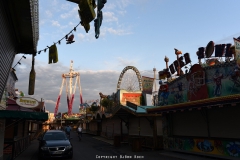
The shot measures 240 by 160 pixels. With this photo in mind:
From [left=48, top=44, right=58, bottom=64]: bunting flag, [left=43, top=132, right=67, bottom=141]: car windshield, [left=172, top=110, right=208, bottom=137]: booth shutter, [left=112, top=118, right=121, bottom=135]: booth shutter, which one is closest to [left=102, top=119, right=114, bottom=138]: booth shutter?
[left=112, top=118, right=121, bottom=135]: booth shutter

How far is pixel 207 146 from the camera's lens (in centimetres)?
1255

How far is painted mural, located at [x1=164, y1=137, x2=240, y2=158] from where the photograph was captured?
36.1ft

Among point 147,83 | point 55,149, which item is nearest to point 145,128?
point 147,83

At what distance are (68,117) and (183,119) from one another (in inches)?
2810

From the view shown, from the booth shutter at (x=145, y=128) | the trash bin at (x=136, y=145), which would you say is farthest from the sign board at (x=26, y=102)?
the booth shutter at (x=145, y=128)

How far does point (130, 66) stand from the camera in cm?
3666

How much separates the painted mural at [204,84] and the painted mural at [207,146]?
2682mm

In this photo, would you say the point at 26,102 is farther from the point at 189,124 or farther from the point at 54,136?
the point at 189,124

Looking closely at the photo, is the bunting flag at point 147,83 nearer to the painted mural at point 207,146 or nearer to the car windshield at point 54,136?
the painted mural at point 207,146

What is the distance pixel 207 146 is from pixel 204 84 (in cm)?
380

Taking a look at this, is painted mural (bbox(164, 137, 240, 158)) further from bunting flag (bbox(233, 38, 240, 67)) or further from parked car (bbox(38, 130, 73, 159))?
parked car (bbox(38, 130, 73, 159))

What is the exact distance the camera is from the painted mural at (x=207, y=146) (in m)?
11.0

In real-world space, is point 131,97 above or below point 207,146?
above

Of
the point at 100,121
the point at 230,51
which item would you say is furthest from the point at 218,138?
the point at 100,121
